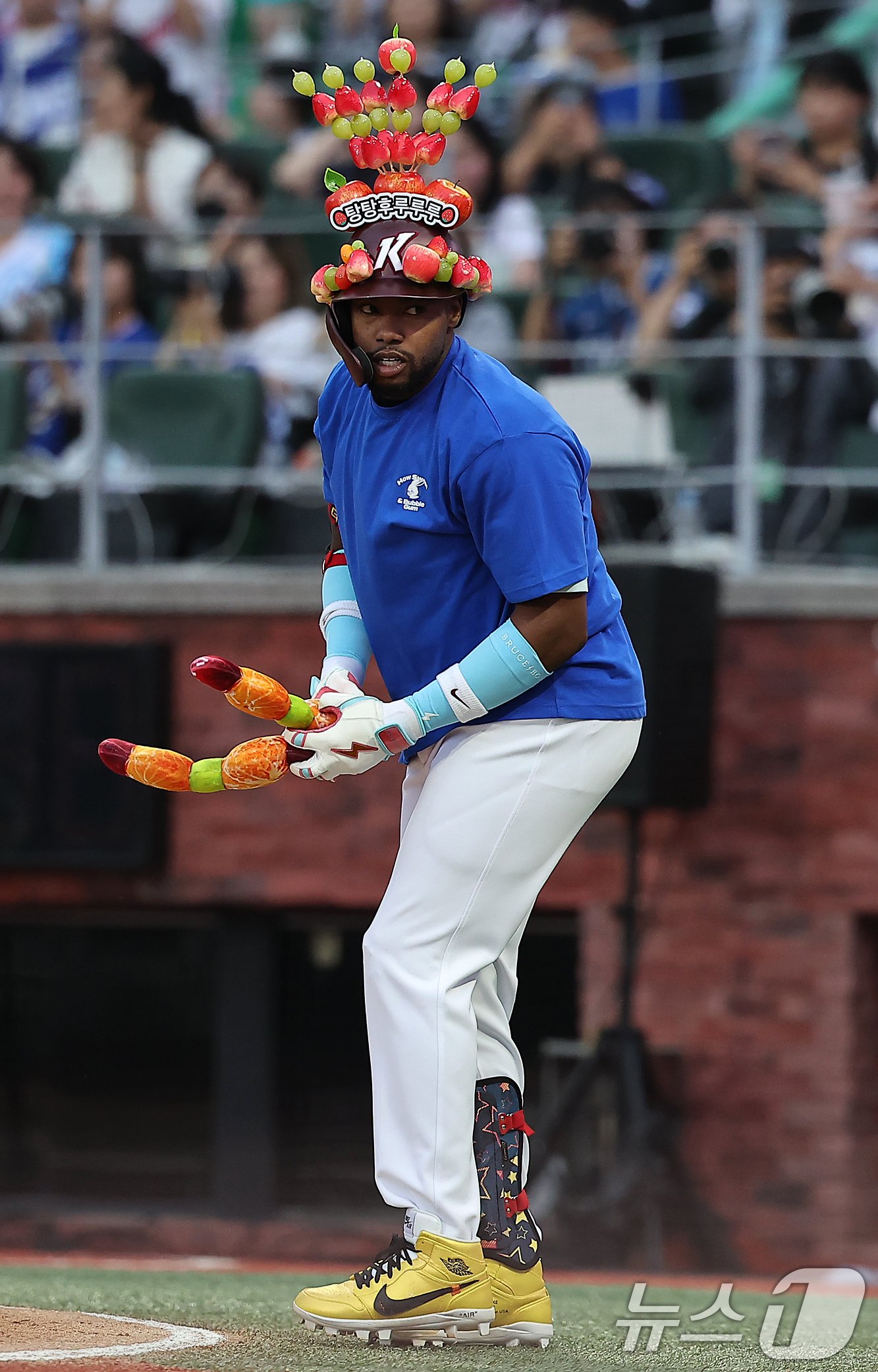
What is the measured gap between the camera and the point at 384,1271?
11.0 ft

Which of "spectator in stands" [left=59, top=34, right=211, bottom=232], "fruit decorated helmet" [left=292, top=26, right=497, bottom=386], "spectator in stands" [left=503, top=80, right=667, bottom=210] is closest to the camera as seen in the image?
"fruit decorated helmet" [left=292, top=26, right=497, bottom=386]

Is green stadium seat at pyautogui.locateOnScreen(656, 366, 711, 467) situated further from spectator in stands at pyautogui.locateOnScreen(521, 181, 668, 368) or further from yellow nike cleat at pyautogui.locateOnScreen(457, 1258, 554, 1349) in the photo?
yellow nike cleat at pyautogui.locateOnScreen(457, 1258, 554, 1349)

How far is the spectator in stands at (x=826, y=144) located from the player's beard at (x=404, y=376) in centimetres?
449

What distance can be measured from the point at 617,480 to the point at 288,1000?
2202 millimetres

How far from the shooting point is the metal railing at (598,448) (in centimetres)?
649

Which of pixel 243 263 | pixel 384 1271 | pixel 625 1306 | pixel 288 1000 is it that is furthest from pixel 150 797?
pixel 384 1271

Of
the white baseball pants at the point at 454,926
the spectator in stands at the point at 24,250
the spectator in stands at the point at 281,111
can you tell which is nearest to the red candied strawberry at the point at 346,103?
the white baseball pants at the point at 454,926

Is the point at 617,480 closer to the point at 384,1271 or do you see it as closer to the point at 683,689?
the point at 683,689

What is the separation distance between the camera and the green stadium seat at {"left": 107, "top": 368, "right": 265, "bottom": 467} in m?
6.88

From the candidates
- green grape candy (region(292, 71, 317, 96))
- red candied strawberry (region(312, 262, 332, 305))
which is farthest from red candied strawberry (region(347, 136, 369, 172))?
red candied strawberry (region(312, 262, 332, 305))

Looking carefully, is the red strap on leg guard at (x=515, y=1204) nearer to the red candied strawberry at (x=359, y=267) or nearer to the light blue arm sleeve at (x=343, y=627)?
the light blue arm sleeve at (x=343, y=627)

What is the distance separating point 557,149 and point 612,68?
115 cm

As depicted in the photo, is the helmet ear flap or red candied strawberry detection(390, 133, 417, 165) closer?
the helmet ear flap

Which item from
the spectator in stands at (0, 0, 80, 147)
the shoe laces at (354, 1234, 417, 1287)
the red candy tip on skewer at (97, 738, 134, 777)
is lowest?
the shoe laces at (354, 1234, 417, 1287)
